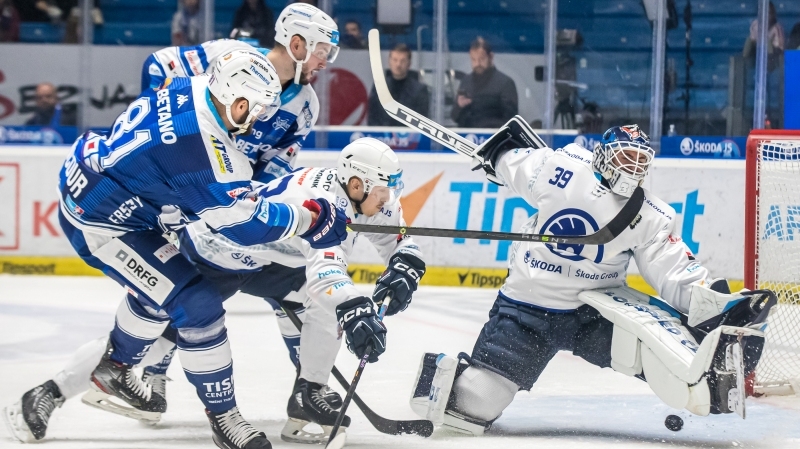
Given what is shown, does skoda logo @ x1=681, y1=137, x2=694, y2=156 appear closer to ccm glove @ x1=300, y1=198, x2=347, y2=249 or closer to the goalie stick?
the goalie stick

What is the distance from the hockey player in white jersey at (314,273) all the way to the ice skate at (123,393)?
0.04 meters

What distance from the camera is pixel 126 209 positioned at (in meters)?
2.88

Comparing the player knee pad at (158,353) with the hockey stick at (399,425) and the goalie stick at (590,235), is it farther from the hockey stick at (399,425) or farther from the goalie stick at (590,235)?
the goalie stick at (590,235)

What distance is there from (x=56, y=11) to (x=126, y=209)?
173 inches

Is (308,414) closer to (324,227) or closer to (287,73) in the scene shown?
(324,227)

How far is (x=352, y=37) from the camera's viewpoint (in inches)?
257

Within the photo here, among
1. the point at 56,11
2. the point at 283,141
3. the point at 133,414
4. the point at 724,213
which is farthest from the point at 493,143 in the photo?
the point at 56,11

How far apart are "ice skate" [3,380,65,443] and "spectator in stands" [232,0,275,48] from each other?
3.87 meters

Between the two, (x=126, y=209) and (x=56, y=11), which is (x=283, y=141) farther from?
(x=56, y=11)

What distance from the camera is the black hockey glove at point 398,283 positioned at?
306 cm

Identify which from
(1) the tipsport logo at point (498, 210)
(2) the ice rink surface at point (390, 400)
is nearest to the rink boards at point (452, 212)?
(1) the tipsport logo at point (498, 210)

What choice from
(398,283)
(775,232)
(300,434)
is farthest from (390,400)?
(775,232)

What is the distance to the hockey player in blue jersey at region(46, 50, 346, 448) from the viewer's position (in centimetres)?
270

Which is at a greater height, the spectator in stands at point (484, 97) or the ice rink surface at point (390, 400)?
the spectator in stands at point (484, 97)
